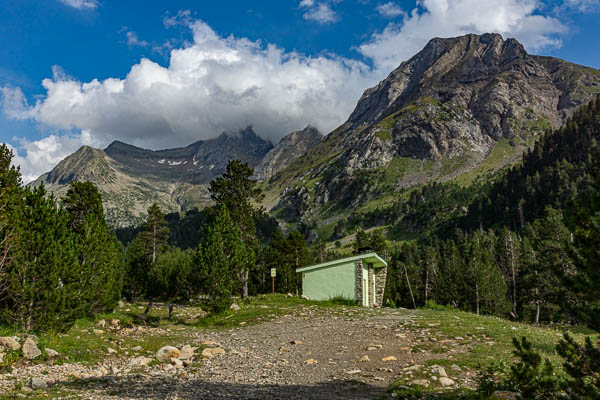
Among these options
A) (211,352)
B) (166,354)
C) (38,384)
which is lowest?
(211,352)

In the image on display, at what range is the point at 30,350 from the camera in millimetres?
12250

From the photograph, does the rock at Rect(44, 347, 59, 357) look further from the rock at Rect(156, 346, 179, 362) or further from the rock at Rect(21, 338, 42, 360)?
the rock at Rect(156, 346, 179, 362)

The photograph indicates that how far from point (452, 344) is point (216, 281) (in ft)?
54.3

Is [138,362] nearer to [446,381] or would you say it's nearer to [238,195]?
[446,381]

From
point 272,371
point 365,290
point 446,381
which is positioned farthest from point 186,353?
point 365,290

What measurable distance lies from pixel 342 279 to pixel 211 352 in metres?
21.3

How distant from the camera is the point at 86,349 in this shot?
46.3ft

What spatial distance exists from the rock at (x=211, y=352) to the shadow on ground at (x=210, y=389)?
12.6 ft

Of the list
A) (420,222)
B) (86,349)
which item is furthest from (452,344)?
(420,222)

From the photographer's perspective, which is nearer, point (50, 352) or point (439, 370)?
point (439, 370)

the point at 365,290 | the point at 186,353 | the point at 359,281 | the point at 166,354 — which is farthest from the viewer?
the point at 365,290

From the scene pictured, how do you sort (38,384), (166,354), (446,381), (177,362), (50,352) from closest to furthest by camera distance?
1. (38,384)
2. (446,381)
3. (50,352)
4. (177,362)
5. (166,354)

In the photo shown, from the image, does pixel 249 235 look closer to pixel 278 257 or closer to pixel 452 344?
pixel 278 257

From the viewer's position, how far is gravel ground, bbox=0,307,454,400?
9461 millimetres
